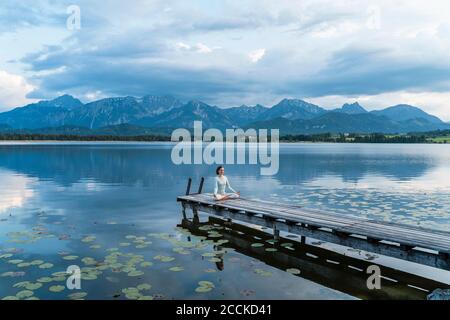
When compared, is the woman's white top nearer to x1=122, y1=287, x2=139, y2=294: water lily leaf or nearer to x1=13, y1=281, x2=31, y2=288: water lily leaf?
x1=122, y1=287, x2=139, y2=294: water lily leaf

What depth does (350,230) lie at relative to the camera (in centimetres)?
1722

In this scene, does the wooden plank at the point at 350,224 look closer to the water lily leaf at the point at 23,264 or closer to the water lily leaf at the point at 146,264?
the water lily leaf at the point at 146,264

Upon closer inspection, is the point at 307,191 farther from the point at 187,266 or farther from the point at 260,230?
the point at 187,266

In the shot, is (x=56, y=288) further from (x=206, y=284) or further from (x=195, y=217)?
(x=195, y=217)

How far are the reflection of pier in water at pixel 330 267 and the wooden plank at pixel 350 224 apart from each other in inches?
60.0

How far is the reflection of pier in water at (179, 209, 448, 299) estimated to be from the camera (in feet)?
47.9

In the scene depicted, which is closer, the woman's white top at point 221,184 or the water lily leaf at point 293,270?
the water lily leaf at point 293,270

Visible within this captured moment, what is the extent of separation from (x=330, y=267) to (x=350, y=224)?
2.41 m

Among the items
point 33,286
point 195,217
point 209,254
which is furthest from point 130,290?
point 195,217

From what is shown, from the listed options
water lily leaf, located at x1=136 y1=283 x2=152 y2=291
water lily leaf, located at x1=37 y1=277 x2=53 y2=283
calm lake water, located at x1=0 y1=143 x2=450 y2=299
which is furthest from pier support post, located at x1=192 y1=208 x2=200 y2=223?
water lily leaf, located at x1=37 y1=277 x2=53 y2=283

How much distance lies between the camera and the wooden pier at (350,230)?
1475 centimetres

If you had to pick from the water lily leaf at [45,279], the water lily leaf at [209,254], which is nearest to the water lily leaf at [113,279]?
the water lily leaf at [45,279]
